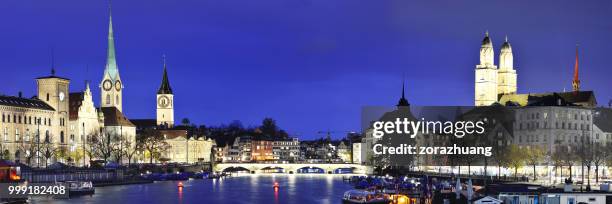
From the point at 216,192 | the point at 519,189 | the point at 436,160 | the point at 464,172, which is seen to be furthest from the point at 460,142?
the point at 519,189

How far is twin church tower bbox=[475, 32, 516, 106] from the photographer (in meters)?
151

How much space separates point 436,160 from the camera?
12162 cm

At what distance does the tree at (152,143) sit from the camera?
14629 centimetres

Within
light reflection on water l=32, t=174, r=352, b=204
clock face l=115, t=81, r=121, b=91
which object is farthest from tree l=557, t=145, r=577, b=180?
clock face l=115, t=81, r=121, b=91

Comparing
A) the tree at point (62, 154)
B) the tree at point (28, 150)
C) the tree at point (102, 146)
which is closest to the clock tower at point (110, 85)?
the tree at point (102, 146)

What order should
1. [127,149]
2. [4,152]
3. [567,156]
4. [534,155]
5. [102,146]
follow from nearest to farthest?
[567,156]
[534,155]
[4,152]
[102,146]
[127,149]

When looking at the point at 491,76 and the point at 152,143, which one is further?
the point at 491,76

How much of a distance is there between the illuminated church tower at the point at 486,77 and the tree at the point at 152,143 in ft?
151

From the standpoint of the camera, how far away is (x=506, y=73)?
154 metres

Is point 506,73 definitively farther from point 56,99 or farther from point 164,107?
point 164,107

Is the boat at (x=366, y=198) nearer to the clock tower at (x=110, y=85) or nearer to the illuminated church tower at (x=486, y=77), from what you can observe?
the illuminated church tower at (x=486, y=77)

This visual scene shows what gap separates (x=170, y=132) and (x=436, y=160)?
65479mm

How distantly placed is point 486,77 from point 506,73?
487 centimetres

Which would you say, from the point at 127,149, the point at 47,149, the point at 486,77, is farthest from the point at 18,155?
the point at 486,77
